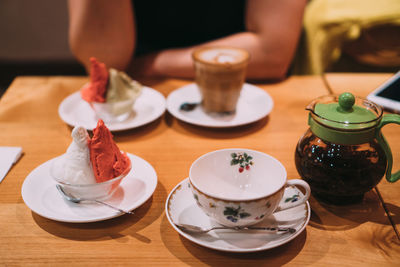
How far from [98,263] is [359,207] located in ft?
1.55

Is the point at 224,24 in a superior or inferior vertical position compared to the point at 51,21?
superior

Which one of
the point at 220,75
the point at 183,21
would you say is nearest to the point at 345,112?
the point at 220,75

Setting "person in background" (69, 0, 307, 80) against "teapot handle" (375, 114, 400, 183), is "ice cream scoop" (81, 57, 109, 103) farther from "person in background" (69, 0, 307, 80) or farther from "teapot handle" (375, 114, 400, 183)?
"teapot handle" (375, 114, 400, 183)

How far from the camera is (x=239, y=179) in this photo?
2.27 ft

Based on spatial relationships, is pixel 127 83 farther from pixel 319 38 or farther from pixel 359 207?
pixel 319 38

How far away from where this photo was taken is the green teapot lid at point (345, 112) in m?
0.64

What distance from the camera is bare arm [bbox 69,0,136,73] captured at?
4.17ft

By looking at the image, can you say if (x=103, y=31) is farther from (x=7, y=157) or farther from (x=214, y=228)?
(x=214, y=228)

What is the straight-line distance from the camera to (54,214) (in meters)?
0.65

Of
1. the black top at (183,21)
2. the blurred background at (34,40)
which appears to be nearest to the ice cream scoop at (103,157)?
the black top at (183,21)

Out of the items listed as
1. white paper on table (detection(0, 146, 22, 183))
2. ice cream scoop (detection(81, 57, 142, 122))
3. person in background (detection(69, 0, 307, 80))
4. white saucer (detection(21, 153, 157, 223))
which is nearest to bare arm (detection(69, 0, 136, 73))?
person in background (detection(69, 0, 307, 80))

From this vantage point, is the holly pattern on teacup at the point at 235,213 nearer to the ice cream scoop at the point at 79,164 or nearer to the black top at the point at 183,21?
the ice cream scoop at the point at 79,164

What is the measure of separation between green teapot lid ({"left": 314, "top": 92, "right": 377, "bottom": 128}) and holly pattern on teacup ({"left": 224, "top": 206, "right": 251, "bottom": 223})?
0.73ft

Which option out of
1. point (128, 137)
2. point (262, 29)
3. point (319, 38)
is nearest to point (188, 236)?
point (128, 137)
